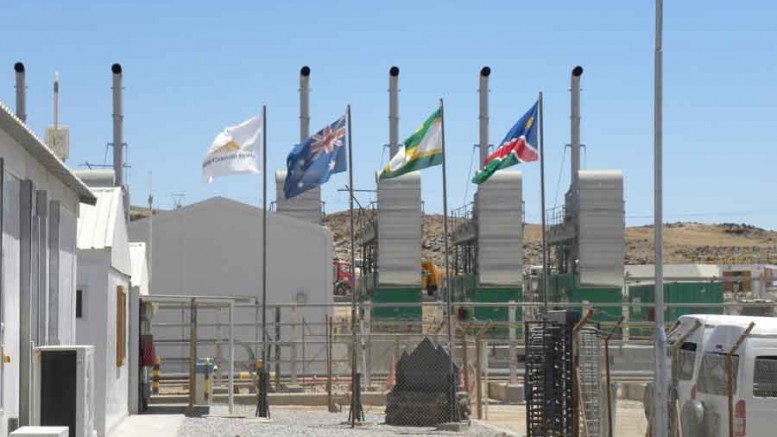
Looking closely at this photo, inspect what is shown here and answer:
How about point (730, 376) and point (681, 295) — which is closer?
point (730, 376)

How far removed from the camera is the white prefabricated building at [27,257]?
1369 cm

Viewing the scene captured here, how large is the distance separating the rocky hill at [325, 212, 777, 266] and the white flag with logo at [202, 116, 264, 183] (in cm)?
7451

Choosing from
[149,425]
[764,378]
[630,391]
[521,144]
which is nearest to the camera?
[764,378]

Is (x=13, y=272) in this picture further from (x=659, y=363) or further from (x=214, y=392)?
(x=214, y=392)

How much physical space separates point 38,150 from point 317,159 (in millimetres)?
16462

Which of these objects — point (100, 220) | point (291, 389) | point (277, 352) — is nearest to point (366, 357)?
point (291, 389)

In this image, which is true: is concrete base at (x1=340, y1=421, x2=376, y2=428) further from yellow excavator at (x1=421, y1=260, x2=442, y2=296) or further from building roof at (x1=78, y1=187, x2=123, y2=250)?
Answer: yellow excavator at (x1=421, y1=260, x2=442, y2=296)

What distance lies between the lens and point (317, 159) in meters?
31.1

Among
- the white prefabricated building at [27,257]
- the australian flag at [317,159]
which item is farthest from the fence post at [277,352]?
the white prefabricated building at [27,257]

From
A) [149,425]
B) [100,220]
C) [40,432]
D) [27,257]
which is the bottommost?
[149,425]

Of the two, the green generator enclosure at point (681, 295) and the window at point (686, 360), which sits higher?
the green generator enclosure at point (681, 295)

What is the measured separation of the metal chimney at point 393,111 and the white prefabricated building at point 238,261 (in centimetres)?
652

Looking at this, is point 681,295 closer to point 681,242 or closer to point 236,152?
point 236,152

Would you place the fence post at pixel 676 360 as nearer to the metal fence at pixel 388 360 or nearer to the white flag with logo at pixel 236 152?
the metal fence at pixel 388 360
